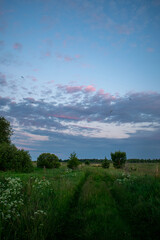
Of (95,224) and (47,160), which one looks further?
(47,160)

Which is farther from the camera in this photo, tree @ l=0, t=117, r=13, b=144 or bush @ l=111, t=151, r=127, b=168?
bush @ l=111, t=151, r=127, b=168

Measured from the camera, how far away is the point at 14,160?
21.4 m

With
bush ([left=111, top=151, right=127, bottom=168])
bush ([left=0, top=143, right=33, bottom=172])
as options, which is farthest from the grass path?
bush ([left=111, top=151, right=127, bottom=168])

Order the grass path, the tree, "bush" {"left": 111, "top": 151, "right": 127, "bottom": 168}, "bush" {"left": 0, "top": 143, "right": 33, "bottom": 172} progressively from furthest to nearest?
"bush" {"left": 111, "top": 151, "right": 127, "bottom": 168} < the tree < "bush" {"left": 0, "top": 143, "right": 33, "bottom": 172} < the grass path

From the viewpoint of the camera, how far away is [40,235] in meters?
4.43

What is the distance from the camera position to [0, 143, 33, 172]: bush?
20.9 meters

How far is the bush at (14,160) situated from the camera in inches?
822

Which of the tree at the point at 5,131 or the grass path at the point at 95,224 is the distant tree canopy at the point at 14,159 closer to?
the tree at the point at 5,131

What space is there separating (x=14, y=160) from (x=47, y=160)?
12689 millimetres

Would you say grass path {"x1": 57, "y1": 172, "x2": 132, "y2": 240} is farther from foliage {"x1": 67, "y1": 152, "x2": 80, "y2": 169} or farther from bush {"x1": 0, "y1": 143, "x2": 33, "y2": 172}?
foliage {"x1": 67, "y1": 152, "x2": 80, "y2": 169}

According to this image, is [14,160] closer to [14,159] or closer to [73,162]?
[14,159]

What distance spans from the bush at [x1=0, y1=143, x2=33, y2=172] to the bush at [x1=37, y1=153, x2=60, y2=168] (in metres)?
10.1

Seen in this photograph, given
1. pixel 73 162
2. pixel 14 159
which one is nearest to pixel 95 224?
pixel 14 159

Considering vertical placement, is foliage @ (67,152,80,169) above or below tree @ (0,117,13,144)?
below
